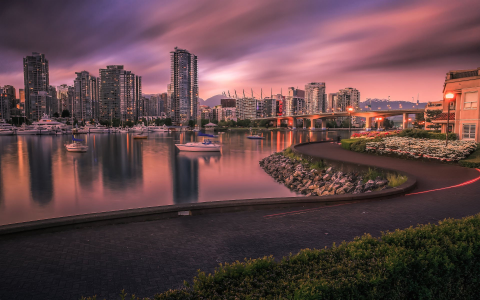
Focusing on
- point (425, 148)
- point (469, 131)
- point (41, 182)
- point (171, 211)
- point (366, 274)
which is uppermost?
point (469, 131)

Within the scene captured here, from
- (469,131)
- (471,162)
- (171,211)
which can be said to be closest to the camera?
(171,211)

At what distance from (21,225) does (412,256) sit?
8.50 m

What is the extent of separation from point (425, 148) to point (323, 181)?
9.22 m

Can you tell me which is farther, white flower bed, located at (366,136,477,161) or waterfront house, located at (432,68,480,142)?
waterfront house, located at (432,68,480,142)

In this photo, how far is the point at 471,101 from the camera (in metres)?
28.5

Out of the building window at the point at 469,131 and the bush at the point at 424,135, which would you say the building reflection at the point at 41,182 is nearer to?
the bush at the point at 424,135

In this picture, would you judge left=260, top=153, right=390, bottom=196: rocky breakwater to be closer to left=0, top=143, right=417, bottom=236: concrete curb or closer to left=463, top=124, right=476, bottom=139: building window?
left=0, top=143, right=417, bottom=236: concrete curb

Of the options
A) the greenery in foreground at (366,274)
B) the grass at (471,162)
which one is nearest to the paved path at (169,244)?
the greenery in foreground at (366,274)

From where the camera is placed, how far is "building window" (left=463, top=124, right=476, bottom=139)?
28406 mm

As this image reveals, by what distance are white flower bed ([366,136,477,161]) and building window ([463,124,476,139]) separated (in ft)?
18.2

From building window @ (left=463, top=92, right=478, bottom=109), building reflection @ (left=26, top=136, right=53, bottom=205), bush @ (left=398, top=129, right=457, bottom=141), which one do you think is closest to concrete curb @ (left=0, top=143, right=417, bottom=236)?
building reflection @ (left=26, top=136, right=53, bottom=205)

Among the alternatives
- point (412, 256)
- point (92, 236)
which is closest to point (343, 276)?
point (412, 256)

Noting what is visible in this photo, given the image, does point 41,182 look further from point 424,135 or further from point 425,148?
point 424,135

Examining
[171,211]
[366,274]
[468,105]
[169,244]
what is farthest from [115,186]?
[468,105]
